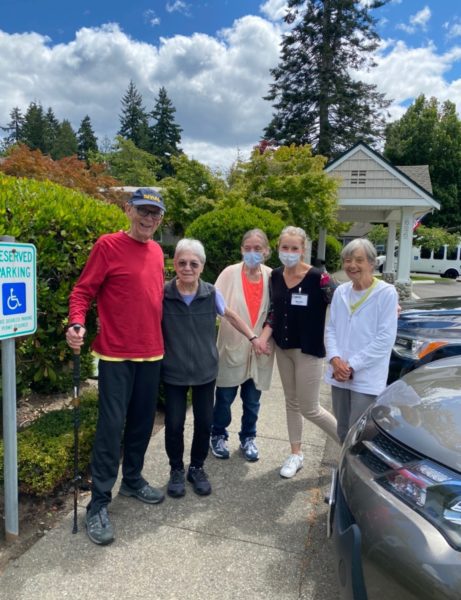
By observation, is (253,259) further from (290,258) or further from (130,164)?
(130,164)

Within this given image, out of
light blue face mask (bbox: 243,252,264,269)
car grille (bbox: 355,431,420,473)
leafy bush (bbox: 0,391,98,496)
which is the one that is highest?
light blue face mask (bbox: 243,252,264,269)

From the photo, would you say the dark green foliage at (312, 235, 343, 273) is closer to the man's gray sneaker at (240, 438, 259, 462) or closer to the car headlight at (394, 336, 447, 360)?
the car headlight at (394, 336, 447, 360)

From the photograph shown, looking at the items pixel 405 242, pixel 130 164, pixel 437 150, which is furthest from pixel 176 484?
pixel 130 164

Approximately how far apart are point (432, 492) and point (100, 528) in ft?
6.41

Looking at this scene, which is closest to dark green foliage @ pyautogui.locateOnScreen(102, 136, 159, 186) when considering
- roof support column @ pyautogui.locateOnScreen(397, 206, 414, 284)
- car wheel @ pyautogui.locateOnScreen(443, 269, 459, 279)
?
car wheel @ pyautogui.locateOnScreen(443, 269, 459, 279)

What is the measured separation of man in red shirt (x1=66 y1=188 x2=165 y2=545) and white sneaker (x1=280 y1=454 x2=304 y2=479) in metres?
1.33

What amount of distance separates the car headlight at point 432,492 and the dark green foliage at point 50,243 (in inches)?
100

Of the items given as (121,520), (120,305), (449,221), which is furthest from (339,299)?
(449,221)

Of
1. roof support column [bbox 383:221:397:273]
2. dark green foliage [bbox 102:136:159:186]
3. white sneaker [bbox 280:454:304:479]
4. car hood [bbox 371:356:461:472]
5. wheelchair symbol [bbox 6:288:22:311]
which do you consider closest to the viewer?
car hood [bbox 371:356:461:472]

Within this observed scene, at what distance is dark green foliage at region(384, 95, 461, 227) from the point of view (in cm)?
3406

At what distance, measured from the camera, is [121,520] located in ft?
9.16

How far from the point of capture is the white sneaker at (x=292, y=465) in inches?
133

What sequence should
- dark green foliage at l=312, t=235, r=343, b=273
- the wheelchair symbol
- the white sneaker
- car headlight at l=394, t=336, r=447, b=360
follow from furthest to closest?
dark green foliage at l=312, t=235, r=343, b=273
car headlight at l=394, t=336, r=447, b=360
the white sneaker
the wheelchair symbol

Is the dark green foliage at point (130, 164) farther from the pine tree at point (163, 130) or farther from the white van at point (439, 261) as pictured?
the white van at point (439, 261)
